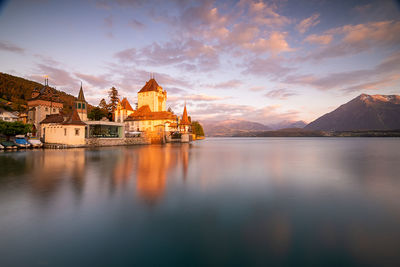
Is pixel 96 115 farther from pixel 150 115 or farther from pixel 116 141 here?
pixel 116 141

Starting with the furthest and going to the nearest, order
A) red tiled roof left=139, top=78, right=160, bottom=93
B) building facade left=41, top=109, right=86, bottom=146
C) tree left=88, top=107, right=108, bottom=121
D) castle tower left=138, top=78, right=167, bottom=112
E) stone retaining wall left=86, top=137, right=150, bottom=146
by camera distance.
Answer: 1. red tiled roof left=139, top=78, right=160, bottom=93
2. castle tower left=138, top=78, right=167, bottom=112
3. tree left=88, top=107, right=108, bottom=121
4. stone retaining wall left=86, top=137, right=150, bottom=146
5. building facade left=41, top=109, right=86, bottom=146

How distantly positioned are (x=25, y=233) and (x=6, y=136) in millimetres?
44416

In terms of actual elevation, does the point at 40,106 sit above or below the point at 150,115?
above

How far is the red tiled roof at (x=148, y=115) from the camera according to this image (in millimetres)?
57441

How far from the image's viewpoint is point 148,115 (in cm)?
5950

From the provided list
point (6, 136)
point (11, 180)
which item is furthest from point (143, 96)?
point (11, 180)

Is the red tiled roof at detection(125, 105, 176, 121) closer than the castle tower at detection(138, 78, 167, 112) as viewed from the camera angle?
Yes

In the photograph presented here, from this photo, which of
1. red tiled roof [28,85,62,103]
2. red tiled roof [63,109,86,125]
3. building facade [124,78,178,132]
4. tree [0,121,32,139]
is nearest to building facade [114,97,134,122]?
building facade [124,78,178,132]

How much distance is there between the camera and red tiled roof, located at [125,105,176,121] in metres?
57.4

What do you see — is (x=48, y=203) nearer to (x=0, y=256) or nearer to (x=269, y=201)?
(x=0, y=256)

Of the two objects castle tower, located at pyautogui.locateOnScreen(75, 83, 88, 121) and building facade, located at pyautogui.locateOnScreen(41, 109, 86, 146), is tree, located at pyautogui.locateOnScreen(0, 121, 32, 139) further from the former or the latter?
castle tower, located at pyautogui.locateOnScreen(75, 83, 88, 121)

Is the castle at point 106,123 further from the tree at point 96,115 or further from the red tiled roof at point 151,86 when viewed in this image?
the tree at point 96,115

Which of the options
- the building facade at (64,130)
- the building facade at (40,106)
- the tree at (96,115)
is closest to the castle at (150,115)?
the tree at (96,115)

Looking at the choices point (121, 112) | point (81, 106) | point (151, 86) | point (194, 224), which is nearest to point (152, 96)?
point (151, 86)
